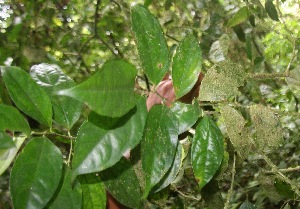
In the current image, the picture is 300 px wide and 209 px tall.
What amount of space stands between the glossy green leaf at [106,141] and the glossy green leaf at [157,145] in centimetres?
2

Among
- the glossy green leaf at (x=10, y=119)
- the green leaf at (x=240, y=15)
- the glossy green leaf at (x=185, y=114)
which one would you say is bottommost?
the green leaf at (x=240, y=15)

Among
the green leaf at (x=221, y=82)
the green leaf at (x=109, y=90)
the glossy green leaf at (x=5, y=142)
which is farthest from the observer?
the green leaf at (x=221, y=82)

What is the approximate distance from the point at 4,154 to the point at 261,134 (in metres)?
0.35

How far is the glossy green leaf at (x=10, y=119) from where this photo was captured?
40cm

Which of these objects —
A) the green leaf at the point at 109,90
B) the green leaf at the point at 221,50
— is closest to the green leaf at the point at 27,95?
Answer: the green leaf at the point at 109,90

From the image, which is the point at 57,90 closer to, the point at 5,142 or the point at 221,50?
the point at 5,142

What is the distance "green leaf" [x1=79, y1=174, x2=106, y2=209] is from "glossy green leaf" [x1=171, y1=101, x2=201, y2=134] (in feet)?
0.44

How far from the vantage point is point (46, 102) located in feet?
1.36

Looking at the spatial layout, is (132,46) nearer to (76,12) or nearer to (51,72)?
(76,12)

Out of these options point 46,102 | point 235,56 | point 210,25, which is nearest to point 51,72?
point 46,102

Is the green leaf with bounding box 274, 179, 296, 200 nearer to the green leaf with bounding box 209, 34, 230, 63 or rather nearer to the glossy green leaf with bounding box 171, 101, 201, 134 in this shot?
the green leaf with bounding box 209, 34, 230, 63

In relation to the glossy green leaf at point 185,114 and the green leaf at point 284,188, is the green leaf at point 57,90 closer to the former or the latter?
the glossy green leaf at point 185,114

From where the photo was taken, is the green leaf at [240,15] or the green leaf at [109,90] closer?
the green leaf at [109,90]

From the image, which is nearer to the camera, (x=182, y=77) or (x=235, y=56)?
(x=182, y=77)
